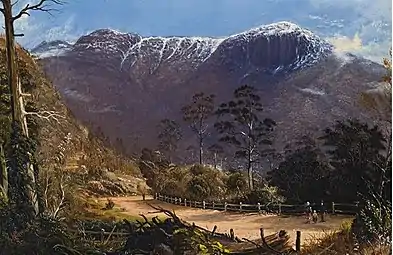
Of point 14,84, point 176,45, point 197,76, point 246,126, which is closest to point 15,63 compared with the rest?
point 14,84

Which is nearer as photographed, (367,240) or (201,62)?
(367,240)

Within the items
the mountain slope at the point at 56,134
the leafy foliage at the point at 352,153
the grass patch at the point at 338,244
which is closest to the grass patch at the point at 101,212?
the mountain slope at the point at 56,134

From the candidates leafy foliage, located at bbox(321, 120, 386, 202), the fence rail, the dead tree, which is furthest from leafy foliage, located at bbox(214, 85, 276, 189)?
the dead tree

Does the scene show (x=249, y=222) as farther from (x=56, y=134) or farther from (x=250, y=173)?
(x=56, y=134)

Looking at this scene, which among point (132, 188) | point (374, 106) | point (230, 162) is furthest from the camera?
point (132, 188)

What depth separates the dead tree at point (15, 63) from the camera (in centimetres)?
311

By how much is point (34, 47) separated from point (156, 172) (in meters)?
0.90

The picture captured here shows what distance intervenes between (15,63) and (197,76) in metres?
0.97

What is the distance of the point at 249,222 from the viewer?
8.81ft

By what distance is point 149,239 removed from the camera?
2.85 metres

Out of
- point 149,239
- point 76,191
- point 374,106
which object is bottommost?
point 149,239

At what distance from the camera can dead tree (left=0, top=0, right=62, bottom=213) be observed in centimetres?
311

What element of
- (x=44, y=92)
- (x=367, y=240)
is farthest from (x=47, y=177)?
(x=367, y=240)

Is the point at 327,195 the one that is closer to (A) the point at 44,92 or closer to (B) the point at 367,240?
(B) the point at 367,240
